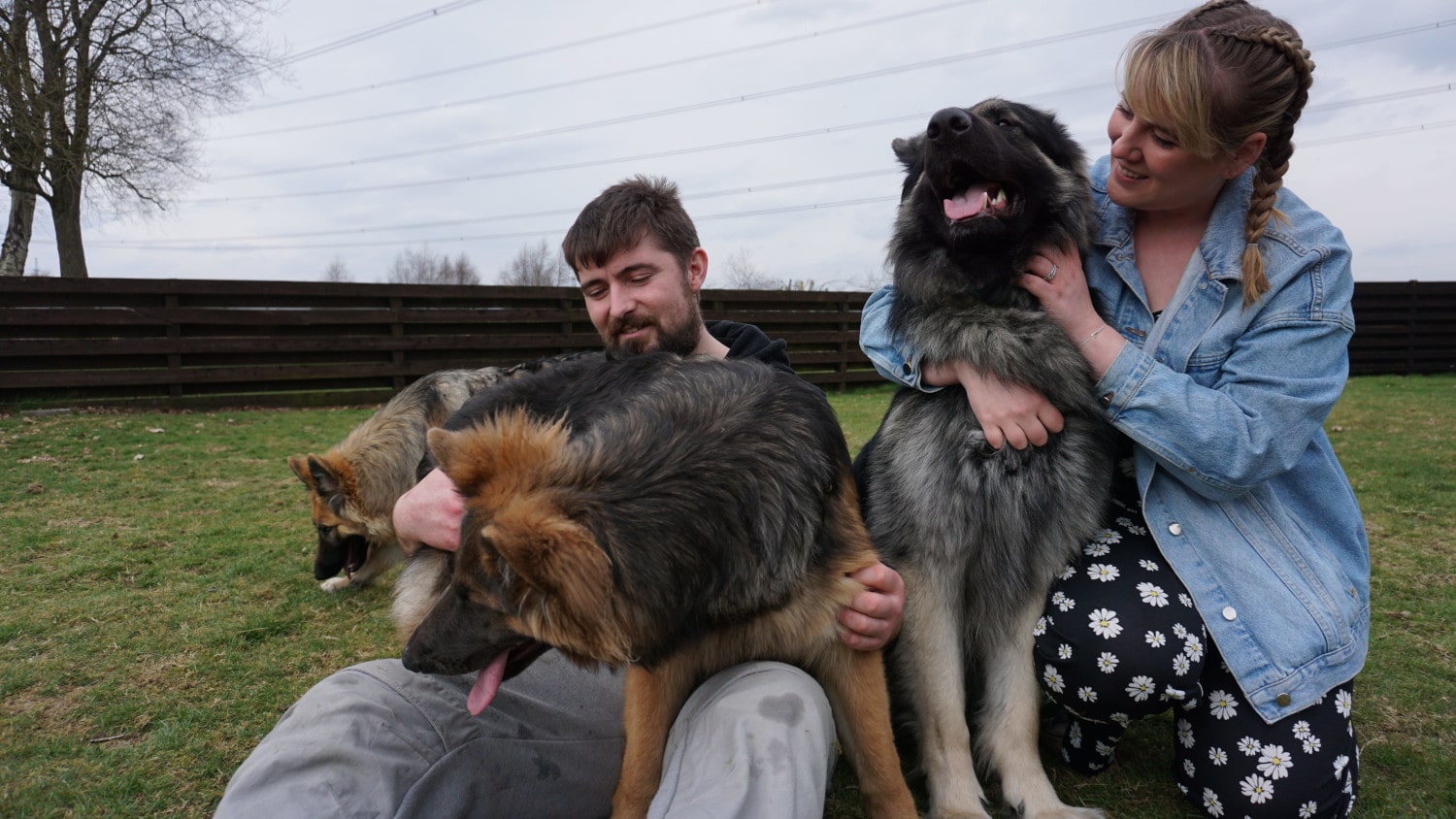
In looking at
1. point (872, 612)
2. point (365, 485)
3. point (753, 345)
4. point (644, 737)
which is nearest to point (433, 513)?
point (644, 737)

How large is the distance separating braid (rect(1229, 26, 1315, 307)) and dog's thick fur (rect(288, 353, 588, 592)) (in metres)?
3.62

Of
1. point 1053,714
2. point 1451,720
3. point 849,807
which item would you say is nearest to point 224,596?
point 849,807

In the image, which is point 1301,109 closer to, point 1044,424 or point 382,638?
point 1044,424

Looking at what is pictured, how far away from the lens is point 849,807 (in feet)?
8.37

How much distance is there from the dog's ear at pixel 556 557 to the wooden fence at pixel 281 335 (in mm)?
13167

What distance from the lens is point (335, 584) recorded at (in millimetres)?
5031

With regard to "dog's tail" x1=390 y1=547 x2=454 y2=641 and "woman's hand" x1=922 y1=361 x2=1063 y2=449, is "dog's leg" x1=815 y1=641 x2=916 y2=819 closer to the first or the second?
"woman's hand" x1=922 y1=361 x2=1063 y2=449

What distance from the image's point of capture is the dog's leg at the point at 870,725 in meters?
2.21

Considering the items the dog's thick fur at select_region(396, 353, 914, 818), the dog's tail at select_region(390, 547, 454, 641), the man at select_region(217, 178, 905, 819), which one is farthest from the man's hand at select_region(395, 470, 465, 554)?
the dog's thick fur at select_region(396, 353, 914, 818)

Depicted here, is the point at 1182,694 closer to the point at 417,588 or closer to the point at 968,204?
the point at 968,204

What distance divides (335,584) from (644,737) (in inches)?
142

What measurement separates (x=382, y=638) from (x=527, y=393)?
218 cm

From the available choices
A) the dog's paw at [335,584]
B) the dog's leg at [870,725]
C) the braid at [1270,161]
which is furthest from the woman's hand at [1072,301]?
the dog's paw at [335,584]

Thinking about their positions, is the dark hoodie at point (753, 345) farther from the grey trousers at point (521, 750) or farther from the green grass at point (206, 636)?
the green grass at point (206, 636)
